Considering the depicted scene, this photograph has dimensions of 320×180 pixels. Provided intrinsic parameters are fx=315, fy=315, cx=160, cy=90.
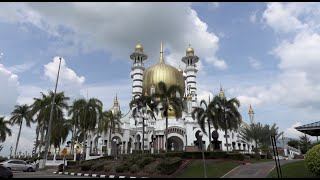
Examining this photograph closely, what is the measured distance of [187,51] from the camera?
95.1 meters

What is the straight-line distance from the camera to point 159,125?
7988cm

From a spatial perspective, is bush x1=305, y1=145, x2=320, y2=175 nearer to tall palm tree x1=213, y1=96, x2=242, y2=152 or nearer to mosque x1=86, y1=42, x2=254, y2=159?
tall palm tree x1=213, y1=96, x2=242, y2=152

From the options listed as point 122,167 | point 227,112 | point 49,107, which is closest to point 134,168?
point 122,167

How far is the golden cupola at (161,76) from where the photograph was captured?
294ft

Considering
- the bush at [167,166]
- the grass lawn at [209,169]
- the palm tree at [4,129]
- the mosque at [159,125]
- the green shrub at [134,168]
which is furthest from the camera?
the mosque at [159,125]

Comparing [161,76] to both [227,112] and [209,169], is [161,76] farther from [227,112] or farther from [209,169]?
[209,169]

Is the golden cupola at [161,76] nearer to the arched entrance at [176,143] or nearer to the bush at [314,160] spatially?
the arched entrance at [176,143]

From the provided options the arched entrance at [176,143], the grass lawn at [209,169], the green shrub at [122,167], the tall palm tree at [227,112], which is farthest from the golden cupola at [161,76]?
the grass lawn at [209,169]

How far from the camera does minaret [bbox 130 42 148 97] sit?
3465 inches

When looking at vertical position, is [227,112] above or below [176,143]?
above

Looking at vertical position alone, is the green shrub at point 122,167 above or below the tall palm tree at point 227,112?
below

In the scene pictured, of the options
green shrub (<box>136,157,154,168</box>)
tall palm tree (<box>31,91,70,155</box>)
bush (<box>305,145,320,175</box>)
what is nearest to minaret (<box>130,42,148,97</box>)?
tall palm tree (<box>31,91,70,155</box>)

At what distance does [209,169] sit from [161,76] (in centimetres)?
6118

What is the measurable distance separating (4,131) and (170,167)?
57640 millimetres
